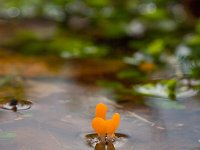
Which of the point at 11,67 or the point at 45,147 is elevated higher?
the point at 11,67

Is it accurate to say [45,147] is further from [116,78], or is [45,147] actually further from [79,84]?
[116,78]

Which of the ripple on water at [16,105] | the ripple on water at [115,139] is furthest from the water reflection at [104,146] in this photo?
the ripple on water at [16,105]

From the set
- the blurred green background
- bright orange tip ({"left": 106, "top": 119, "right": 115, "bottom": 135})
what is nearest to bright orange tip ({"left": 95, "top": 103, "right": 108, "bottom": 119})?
bright orange tip ({"left": 106, "top": 119, "right": 115, "bottom": 135})

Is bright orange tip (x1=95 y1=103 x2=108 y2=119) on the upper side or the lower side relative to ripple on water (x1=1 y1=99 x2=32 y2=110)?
lower

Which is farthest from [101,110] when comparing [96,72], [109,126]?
[96,72]

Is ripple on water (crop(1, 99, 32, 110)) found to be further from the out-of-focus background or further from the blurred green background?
the blurred green background

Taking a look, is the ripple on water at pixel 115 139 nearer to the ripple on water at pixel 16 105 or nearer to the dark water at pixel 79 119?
the dark water at pixel 79 119

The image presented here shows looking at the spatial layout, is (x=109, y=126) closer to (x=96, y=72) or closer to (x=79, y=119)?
(x=79, y=119)

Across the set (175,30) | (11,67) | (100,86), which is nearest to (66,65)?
(11,67)
